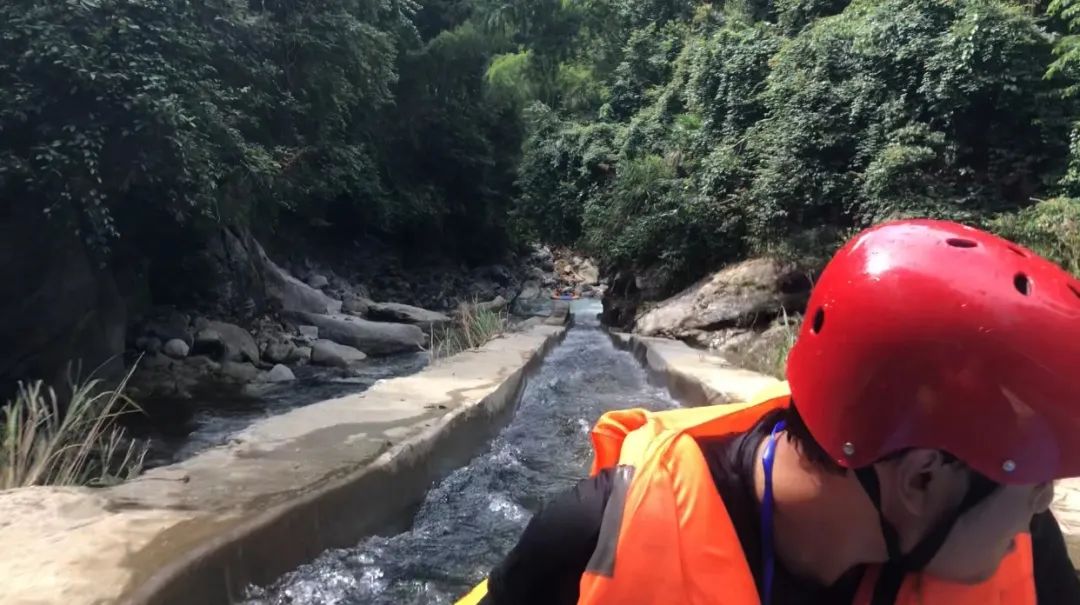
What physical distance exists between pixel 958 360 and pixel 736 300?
39.2 feet

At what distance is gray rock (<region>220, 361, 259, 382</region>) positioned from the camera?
10.8 meters

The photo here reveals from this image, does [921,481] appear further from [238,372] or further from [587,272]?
[587,272]

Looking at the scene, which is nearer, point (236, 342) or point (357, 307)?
point (236, 342)

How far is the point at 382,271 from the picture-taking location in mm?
27016

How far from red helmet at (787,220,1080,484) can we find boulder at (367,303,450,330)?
15.4 meters

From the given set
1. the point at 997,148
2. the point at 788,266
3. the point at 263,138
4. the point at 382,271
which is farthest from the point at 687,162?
the point at 382,271

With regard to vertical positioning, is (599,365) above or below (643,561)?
below

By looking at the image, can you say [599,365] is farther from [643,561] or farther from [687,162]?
[643,561]

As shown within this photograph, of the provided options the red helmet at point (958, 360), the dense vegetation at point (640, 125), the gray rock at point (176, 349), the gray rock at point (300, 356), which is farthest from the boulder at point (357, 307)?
the red helmet at point (958, 360)

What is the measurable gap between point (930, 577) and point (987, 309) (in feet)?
1.31

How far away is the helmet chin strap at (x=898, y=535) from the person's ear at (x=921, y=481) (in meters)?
0.03

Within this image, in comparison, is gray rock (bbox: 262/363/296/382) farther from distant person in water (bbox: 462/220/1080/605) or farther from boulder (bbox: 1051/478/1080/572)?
distant person in water (bbox: 462/220/1080/605)

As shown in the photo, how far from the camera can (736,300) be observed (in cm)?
1269

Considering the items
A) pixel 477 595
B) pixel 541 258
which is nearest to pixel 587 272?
pixel 541 258
